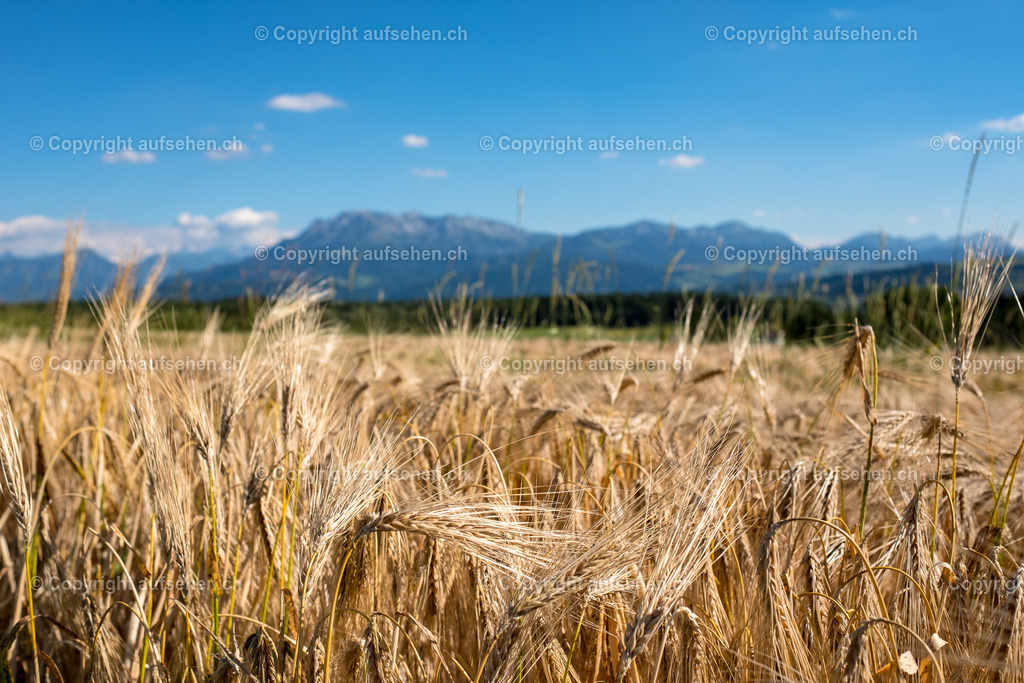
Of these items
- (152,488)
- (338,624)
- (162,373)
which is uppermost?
(162,373)

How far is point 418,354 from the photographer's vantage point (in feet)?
33.7

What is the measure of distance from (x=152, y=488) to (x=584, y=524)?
1.11 m

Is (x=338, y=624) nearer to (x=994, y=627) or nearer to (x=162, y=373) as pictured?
(x=162, y=373)

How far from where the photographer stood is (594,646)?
1489 millimetres

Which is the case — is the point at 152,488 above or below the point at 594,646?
above

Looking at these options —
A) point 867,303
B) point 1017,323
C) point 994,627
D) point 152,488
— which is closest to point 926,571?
point 994,627

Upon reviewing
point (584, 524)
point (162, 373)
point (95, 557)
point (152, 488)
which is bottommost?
point (95, 557)

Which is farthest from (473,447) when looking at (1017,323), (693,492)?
(1017,323)

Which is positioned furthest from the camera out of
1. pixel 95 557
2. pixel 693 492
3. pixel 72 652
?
pixel 95 557

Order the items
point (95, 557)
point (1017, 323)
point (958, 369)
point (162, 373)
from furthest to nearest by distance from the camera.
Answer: point (1017, 323) < point (95, 557) < point (162, 373) < point (958, 369)

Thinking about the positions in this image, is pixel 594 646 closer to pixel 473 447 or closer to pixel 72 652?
pixel 473 447

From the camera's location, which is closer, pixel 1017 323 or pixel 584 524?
pixel 584 524

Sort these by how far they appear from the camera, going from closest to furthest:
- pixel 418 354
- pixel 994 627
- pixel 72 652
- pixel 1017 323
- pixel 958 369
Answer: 1. pixel 994 627
2. pixel 958 369
3. pixel 72 652
4. pixel 418 354
5. pixel 1017 323

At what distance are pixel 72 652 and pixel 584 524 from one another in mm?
1795
